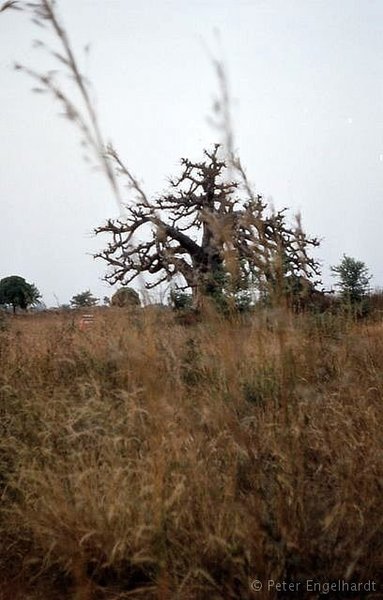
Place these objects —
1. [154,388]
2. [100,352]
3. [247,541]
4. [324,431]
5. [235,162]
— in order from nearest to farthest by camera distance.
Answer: [154,388], [247,541], [235,162], [324,431], [100,352]

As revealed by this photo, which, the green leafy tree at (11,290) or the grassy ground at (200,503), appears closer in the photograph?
the grassy ground at (200,503)

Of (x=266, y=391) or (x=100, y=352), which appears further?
(x=100, y=352)

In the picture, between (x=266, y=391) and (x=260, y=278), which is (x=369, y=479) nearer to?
(x=260, y=278)

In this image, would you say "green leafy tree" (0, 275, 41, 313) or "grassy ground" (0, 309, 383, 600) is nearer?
"grassy ground" (0, 309, 383, 600)

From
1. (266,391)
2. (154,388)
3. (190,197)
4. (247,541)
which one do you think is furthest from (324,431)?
(190,197)

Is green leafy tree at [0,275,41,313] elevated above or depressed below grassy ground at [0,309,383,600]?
above

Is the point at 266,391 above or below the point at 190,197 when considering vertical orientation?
below

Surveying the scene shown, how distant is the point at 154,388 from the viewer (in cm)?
123

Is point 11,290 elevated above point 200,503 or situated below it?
above

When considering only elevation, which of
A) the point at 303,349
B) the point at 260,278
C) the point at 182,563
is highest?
the point at 260,278

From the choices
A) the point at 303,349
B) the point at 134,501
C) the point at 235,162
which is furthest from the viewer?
the point at 303,349

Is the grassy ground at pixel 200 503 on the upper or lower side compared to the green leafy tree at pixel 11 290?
lower

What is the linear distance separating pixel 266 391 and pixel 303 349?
359 mm

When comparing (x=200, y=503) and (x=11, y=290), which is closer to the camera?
(x=200, y=503)
